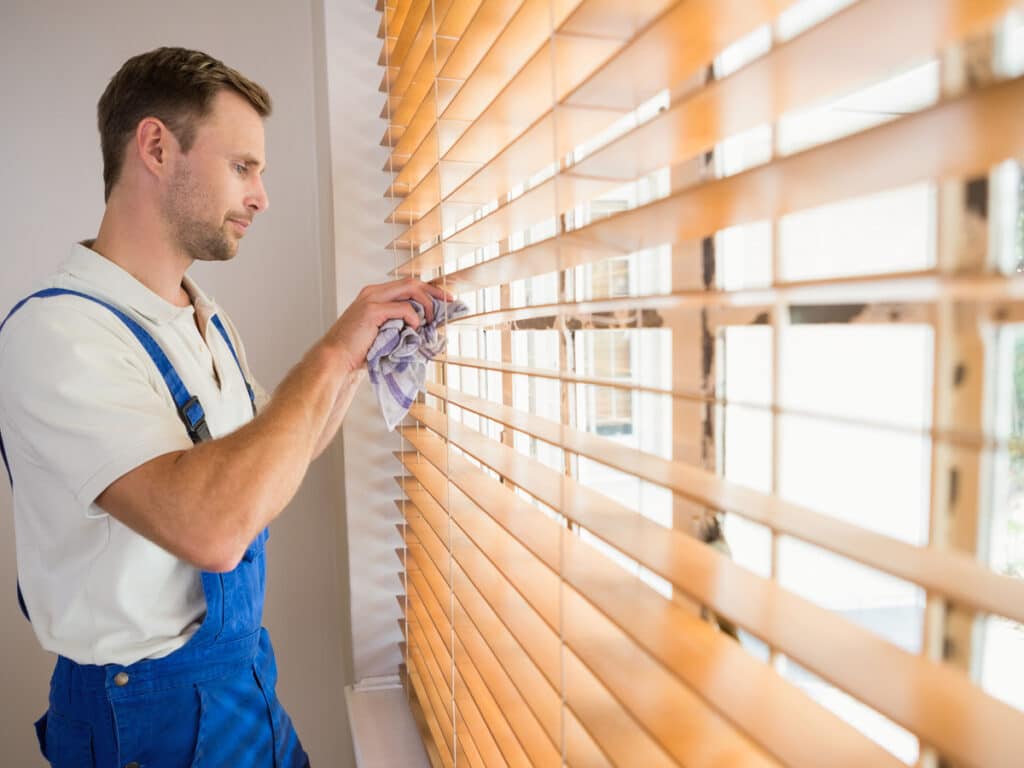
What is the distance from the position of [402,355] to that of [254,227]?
1.27 metres

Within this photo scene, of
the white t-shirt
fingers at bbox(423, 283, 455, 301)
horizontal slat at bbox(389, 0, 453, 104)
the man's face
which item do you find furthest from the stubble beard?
fingers at bbox(423, 283, 455, 301)

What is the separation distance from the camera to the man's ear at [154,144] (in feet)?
4.07

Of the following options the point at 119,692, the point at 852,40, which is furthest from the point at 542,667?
the point at 119,692

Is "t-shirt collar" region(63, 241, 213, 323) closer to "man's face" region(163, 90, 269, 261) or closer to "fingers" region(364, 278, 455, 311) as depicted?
"man's face" region(163, 90, 269, 261)

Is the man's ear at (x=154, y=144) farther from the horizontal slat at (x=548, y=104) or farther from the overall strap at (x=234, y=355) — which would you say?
the horizontal slat at (x=548, y=104)

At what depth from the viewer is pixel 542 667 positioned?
693 mm

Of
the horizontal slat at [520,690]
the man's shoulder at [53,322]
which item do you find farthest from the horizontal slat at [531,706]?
Result: the man's shoulder at [53,322]

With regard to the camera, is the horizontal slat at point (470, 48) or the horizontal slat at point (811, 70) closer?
the horizontal slat at point (811, 70)

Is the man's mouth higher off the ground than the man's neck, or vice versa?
the man's mouth

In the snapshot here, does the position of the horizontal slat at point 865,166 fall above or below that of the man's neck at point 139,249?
below

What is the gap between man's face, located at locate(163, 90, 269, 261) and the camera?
1.26m

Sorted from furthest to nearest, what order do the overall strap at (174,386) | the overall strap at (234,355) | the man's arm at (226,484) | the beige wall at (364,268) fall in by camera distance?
the beige wall at (364,268), the overall strap at (234,355), the overall strap at (174,386), the man's arm at (226,484)

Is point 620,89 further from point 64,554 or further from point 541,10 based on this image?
point 64,554

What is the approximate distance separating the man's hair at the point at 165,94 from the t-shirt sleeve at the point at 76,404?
1.25ft
